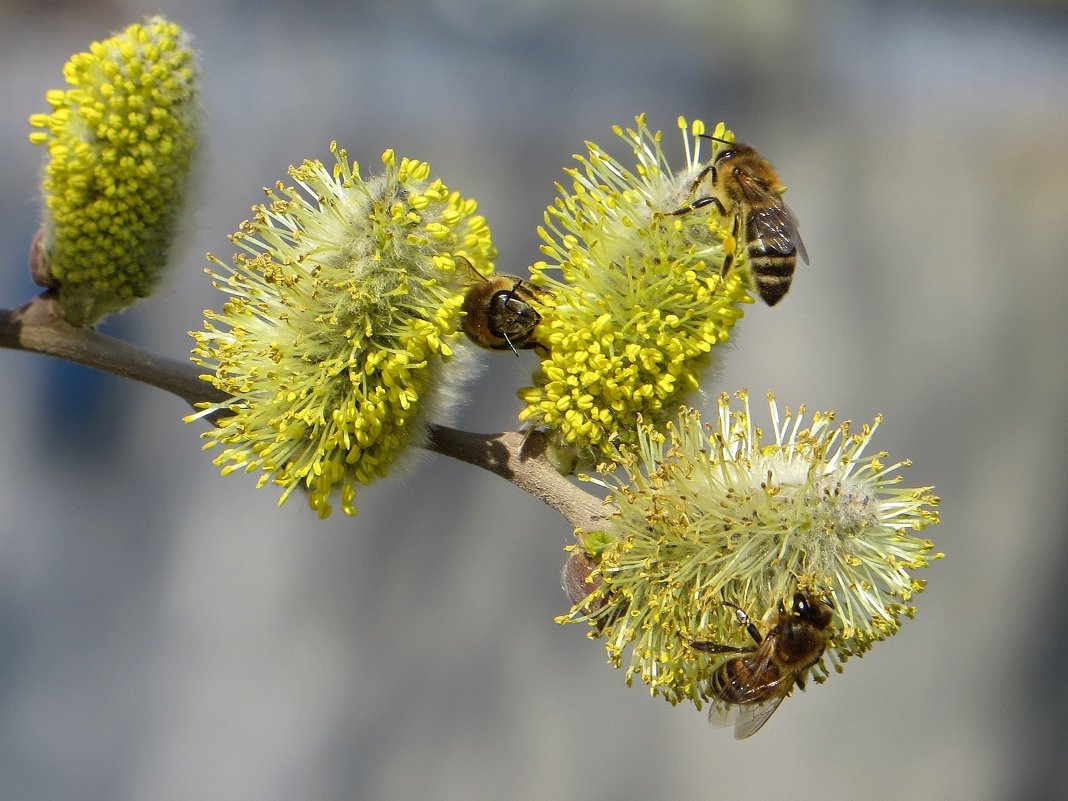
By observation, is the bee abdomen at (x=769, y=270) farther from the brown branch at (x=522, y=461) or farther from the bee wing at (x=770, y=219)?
the brown branch at (x=522, y=461)

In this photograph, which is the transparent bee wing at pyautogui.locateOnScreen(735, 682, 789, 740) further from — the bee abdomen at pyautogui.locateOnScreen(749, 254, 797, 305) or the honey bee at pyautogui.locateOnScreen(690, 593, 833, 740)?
the bee abdomen at pyautogui.locateOnScreen(749, 254, 797, 305)

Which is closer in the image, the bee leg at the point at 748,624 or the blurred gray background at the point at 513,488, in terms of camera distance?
the bee leg at the point at 748,624

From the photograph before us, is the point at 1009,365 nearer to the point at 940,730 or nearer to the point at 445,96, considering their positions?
the point at 940,730

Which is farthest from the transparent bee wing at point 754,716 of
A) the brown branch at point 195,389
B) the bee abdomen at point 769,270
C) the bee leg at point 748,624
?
the bee abdomen at point 769,270

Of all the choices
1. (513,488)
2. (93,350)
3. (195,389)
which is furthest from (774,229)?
(513,488)

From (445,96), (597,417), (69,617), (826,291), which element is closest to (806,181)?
(826,291)

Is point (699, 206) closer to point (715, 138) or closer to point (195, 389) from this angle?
point (715, 138)
